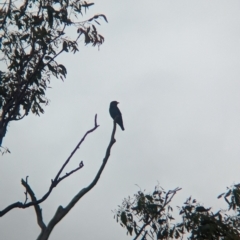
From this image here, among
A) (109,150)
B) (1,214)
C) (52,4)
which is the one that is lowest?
(1,214)

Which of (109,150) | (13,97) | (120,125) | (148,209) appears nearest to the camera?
(109,150)

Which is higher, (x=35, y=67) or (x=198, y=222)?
(x=35, y=67)

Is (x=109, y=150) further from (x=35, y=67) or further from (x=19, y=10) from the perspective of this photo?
(x=19, y=10)

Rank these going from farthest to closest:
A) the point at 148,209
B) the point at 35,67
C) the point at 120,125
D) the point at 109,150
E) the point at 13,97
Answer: the point at 120,125 < the point at 148,209 < the point at 35,67 < the point at 13,97 < the point at 109,150

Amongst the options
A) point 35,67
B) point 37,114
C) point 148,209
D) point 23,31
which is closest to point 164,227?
point 148,209

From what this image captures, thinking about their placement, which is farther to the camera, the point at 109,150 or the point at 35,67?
the point at 35,67

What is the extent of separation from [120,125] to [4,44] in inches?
184

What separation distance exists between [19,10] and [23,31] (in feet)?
1.43

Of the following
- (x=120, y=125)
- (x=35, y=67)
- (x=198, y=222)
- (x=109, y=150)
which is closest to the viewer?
(x=109, y=150)

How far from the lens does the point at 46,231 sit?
5.26 m

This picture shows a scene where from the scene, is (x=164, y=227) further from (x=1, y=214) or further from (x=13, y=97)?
(x=1, y=214)

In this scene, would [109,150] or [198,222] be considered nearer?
[109,150]

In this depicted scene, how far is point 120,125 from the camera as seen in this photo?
12.8 metres

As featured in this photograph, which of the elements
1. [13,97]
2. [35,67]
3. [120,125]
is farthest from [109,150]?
[120,125]
